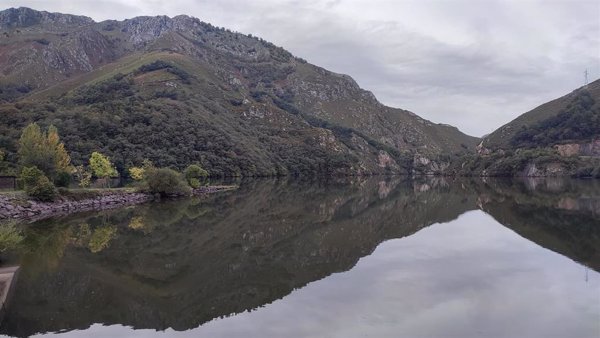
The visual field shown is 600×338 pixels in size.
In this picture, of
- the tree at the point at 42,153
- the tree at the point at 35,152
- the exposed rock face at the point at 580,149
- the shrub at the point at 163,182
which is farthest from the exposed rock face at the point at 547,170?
the tree at the point at 35,152

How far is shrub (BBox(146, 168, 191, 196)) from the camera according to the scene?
61.9 metres

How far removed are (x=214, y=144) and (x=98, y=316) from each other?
122 m

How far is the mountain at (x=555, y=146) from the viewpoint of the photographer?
493 feet

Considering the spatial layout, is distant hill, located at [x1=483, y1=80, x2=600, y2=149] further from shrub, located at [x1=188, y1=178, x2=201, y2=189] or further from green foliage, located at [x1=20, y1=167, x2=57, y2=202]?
green foliage, located at [x1=20, y1=167, x2=57, y2=202]

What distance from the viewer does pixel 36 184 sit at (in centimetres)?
4406

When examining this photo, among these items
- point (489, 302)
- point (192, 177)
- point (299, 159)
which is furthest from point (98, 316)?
point (299, 159)

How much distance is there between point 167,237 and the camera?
3027cm

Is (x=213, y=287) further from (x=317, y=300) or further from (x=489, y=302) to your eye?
(x=489, y=302)

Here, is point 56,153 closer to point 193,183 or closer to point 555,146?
point 193,183

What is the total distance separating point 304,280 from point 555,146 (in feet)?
580

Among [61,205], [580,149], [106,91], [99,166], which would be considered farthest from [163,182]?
[580,149]

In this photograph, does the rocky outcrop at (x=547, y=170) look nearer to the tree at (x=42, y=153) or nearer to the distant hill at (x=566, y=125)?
the distant hill at (x=566, y=125)

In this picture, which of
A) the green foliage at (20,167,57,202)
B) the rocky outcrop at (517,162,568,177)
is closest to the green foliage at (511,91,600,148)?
the rocky outcrop at (517,162,568,177)

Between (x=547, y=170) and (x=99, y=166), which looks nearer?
(x=99, y=166)
